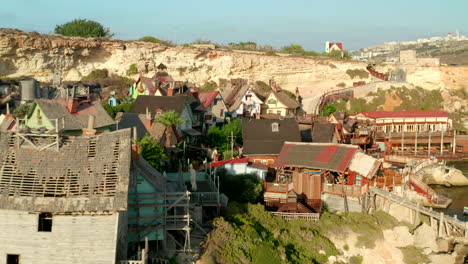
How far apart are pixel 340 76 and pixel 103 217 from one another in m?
60.0

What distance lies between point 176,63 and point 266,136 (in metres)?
29.8

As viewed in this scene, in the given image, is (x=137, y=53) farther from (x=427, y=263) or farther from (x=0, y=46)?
(x=427, y=263)

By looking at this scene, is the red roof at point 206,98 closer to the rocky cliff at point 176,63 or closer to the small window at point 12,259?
the rocky cliff at point 176,63

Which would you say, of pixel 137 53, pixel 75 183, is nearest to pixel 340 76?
pixel 137 53

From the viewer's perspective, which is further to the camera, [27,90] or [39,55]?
[39,55]

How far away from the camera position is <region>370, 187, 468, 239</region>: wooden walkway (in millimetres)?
31312

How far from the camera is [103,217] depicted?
17.7 metres

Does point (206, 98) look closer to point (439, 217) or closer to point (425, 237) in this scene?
point (439, 217)

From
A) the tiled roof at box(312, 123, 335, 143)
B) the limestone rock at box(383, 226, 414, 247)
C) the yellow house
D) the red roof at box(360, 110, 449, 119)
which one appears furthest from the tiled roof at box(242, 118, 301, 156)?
the red roof at box(360, 110, 449, 119)

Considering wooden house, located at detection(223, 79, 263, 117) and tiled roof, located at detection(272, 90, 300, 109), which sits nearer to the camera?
wooden house, located at detection(223, 79, 263, 117)

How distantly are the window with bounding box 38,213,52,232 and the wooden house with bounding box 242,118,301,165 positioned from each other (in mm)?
22677

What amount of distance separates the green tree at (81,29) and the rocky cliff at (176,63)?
9.81 m

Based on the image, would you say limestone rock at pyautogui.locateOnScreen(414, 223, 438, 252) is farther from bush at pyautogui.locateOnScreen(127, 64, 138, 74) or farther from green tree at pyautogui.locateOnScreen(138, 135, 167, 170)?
bush at pyautogui.locateOnScreen(127, 64, 138, 74)

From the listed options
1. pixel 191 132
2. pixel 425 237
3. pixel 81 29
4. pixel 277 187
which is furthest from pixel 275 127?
pixel 81 29
